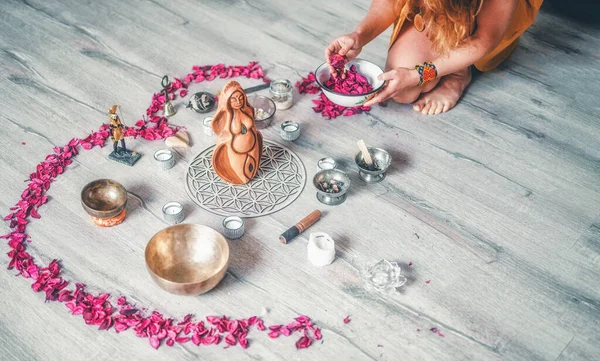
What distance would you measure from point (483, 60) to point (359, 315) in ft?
3.98

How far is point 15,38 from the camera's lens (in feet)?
7.88

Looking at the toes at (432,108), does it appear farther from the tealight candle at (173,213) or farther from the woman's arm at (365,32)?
the tealight candle at (173,213)

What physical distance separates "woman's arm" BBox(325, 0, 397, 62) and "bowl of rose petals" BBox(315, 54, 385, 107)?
1.4 inches

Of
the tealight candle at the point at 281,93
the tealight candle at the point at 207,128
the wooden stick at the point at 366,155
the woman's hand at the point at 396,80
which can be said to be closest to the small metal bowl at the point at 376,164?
the wooden stick at the point at 366,155

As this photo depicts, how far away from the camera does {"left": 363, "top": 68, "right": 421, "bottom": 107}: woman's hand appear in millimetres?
1856

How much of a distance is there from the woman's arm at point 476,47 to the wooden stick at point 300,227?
0.45 metres

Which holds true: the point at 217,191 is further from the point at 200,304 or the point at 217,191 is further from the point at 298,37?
the point at 298,37

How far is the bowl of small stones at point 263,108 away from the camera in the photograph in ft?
6.58

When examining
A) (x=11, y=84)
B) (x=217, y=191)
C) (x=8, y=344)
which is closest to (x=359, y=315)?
(x=217, y=191)

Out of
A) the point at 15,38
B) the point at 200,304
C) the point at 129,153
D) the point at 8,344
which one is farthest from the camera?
the point at 15,38

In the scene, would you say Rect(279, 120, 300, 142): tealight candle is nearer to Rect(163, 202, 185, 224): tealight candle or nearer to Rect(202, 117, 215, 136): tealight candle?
Rect(202, 117, 215, 136): tealight candle

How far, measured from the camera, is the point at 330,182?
177cm

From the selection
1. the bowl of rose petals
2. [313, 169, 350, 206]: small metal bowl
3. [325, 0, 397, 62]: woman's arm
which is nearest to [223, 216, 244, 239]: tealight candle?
[313, 169, 350, 206]: small metal bowl

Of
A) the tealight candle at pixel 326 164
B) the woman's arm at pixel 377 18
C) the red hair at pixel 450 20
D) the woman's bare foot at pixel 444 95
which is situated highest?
the red hair at pixel 450 20
